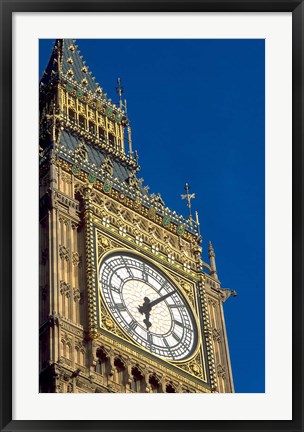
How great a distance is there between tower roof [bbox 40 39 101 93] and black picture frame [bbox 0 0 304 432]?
2024 centimetres

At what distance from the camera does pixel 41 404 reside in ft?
60.8

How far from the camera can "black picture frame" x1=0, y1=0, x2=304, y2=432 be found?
715 inches

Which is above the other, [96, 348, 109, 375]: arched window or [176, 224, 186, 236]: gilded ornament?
[176, 224, 186, 236]: gilded ornament

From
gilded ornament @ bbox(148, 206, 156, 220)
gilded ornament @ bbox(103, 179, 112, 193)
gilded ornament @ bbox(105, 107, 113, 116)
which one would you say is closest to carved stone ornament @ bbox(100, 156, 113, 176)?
gilded ornament @ bbox(103, 179, 112, 193)

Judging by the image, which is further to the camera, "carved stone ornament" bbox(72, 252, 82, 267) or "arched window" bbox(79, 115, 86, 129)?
"arched window" bbox(79, 115, 86, 129)

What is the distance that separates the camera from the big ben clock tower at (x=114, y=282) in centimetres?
3106

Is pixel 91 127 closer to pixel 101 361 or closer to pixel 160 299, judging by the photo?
pixel 160 299

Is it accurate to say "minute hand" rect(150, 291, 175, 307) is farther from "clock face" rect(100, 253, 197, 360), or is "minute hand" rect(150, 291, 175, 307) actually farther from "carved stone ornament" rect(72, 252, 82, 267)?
"carved stone ornament" rect(72, 252, 82, 267)

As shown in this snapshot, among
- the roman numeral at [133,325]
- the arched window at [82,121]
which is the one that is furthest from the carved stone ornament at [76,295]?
the arched window at [82,121]
